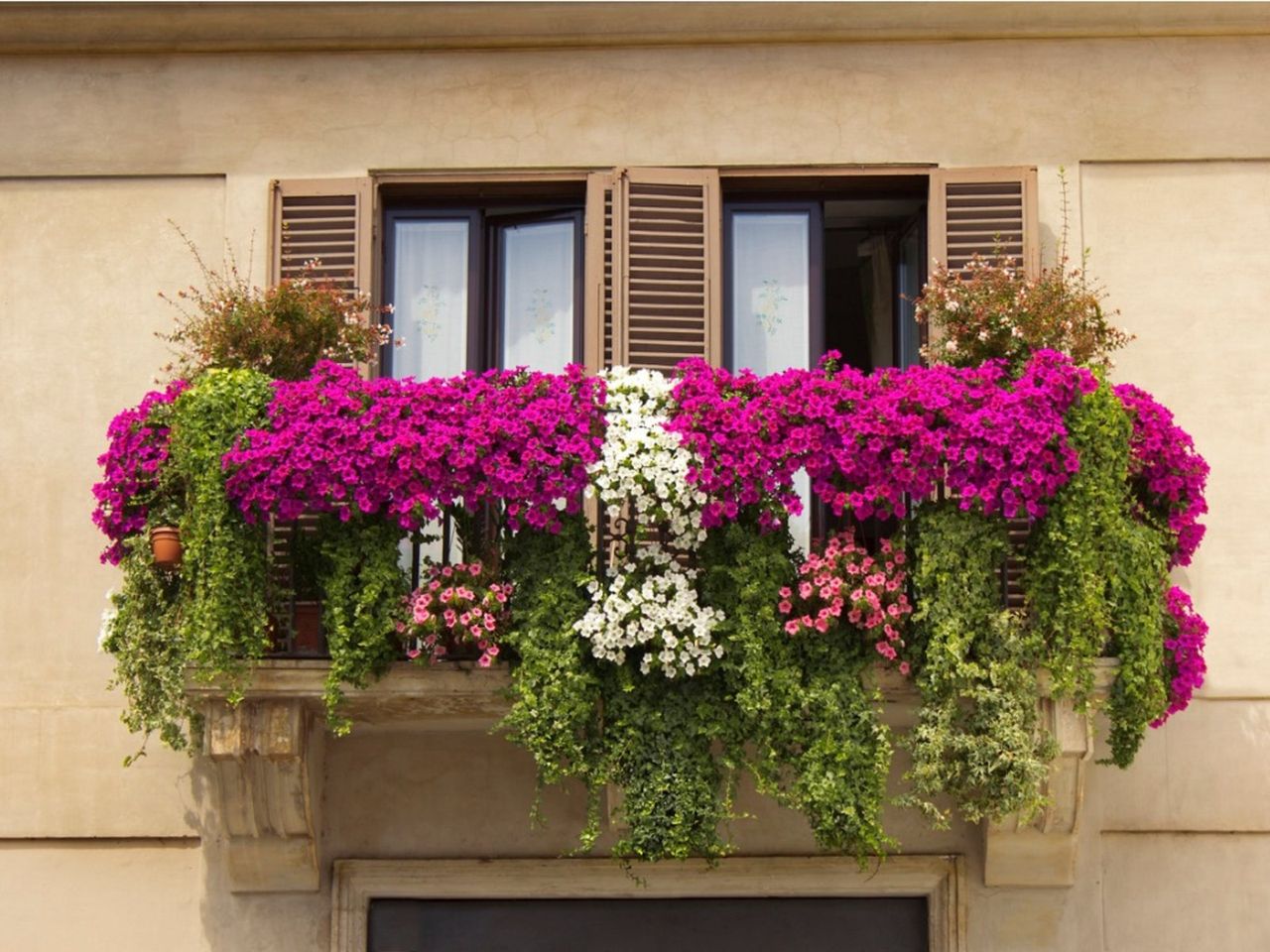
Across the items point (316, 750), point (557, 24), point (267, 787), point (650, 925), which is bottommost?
point (650, 925)

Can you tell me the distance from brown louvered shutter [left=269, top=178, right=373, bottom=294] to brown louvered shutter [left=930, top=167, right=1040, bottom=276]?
2.44m

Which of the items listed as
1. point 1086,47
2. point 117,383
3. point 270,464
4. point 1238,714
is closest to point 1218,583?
point 1238,714

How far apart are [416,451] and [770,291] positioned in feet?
7.23

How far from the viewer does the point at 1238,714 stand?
11031mm

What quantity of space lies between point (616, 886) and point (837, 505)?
198 centimetres

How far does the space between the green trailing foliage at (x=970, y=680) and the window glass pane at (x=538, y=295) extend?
219cm

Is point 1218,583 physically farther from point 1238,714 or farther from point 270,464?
point 270,464

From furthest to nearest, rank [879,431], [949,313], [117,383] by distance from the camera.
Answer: [117,383] → [949,313] → [879,431]

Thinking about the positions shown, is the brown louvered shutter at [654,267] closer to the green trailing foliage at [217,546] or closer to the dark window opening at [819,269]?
the dark window opening at [819,269]

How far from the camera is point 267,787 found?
10688mm

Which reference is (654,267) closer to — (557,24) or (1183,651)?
(557,24)

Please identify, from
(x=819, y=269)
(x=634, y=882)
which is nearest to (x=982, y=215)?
(x=819, y=269)

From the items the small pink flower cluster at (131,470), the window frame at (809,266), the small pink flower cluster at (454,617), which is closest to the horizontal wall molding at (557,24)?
the window frame at (809,266)

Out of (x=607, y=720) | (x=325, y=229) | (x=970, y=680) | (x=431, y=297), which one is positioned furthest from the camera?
(x=431, y=297)
